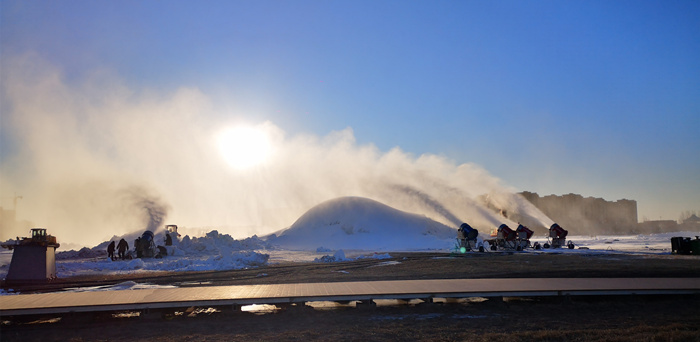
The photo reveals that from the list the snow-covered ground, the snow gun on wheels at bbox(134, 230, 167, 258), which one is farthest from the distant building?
the snow gun on wheels at bbox(134, 230, 167, 258)

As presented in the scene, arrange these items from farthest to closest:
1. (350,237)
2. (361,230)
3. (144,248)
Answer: (361,230)
(350,237)
(144,248)

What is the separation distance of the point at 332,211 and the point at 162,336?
8391 cm

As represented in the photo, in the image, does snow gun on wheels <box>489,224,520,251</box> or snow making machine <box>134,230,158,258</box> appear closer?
snow making machine <box>134,230,158,258</box>

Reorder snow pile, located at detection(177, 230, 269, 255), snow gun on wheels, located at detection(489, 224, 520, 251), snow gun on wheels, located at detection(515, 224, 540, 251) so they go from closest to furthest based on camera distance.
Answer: snow gun on wheels, located at detection(515, 224, 540, 251) → snow gun on wheels, located at detection(489, 224, 520, 251) → snow pile, located at detection(177, 230, 269, 255)

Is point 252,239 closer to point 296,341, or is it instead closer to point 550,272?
point 550,272

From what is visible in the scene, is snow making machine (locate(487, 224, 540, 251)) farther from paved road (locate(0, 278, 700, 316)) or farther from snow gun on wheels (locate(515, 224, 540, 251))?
paved road (locate(0, 278, 700, 316))

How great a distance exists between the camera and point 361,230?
8538cm

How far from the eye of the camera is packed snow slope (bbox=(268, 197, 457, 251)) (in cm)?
7881

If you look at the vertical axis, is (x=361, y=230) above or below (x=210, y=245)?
above

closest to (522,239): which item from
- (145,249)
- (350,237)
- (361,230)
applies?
(350,237)

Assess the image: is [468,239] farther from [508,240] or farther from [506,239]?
[508,240]

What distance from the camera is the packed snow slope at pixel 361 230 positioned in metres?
78.8

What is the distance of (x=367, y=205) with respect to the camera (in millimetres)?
95812

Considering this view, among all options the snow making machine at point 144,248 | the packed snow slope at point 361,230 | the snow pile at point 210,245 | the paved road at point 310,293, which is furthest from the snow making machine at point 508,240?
the paved road at point 310,293
